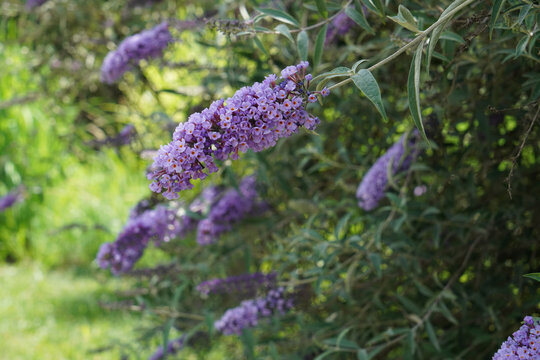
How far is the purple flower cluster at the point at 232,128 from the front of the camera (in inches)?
44.1

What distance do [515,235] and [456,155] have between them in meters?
0.35

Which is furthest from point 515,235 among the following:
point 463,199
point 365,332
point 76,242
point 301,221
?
point 76,242

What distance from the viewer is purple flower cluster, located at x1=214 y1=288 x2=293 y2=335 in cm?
194

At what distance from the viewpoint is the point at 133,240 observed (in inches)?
86.4

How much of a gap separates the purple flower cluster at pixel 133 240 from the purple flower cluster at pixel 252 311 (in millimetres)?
431

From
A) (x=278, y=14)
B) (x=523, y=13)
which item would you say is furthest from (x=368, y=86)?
(x=278, y=14)

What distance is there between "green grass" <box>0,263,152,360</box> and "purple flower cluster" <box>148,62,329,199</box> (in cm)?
198

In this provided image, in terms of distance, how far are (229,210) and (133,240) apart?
0.43m

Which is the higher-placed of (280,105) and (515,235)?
(280,105)

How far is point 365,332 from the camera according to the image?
2053mm

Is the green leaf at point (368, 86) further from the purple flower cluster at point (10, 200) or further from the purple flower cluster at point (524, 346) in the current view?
the purple flower cluster at point (10, 200)

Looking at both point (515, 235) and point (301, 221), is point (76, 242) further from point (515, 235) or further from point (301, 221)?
point (515, 235)

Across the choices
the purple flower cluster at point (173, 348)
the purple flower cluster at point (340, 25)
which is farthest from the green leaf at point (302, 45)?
the purple flower cluster at point (173, 348)

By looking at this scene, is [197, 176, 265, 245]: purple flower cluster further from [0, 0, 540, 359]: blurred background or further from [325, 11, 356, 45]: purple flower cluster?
[325, 11, 356, 45]: purple flower cluster
